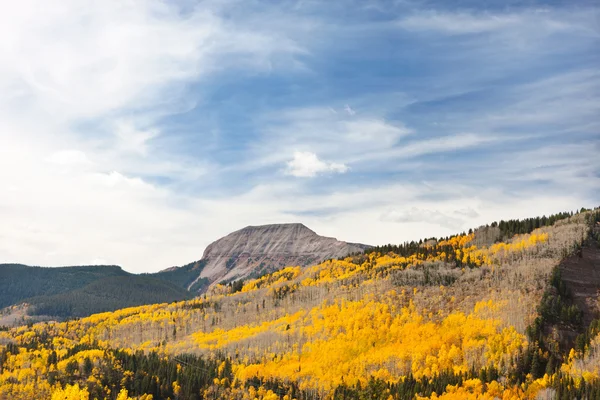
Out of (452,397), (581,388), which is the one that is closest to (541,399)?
(581,388)

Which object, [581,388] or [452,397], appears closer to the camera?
[581,388]

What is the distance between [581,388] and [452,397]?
43166 mm

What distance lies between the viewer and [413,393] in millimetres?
199375

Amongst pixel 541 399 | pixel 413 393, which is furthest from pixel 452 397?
pixel 541 399

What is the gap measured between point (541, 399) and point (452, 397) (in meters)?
30.1

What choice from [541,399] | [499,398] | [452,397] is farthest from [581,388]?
[452,397]

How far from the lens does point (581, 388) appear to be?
583 feet

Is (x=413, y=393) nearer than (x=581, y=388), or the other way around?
(x=581, y=388)

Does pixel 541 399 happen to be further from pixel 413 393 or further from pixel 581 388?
pixel 413 393

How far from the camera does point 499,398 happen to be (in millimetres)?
192875

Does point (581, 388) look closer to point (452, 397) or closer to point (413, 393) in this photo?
point (452, 397)

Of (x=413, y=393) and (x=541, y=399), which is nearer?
(x=541, y=399)

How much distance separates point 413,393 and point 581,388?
189 ft

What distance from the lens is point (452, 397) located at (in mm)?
192500
